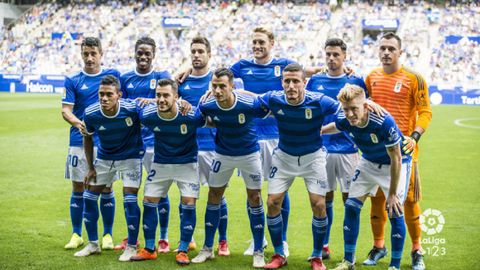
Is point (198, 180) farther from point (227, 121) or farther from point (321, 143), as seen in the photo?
point (321, 143)

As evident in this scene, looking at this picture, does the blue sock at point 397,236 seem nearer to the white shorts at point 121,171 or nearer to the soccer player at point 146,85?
the soccer player at point 146,85

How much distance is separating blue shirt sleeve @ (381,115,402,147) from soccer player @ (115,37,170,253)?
2.66m

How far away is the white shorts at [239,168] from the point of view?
22.1 ft

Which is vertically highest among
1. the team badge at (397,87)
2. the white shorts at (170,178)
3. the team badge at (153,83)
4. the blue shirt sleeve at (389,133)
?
the team badge at (397,87)

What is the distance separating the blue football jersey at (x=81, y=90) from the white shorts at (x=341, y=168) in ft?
8.97

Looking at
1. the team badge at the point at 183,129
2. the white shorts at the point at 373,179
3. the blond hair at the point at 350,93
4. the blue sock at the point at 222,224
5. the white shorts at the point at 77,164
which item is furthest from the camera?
the white shorts at the point at 77,164

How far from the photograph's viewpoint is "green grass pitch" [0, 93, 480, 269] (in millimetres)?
6699

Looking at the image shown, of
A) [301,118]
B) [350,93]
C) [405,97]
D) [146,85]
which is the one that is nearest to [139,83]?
[146,85]

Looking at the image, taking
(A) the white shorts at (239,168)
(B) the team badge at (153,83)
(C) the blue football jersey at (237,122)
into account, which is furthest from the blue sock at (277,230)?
(B) the team badge at (153,83)

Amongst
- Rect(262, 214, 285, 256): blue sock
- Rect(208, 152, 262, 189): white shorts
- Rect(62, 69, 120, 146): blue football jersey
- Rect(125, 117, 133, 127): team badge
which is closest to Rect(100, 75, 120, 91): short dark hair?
Rect(125, 117, 133, 127): team badge

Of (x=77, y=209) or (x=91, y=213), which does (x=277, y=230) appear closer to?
(x=91, y=213)

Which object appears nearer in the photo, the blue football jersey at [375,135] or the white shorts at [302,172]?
the blue football jersey at [375,135]

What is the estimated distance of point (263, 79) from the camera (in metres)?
7.41

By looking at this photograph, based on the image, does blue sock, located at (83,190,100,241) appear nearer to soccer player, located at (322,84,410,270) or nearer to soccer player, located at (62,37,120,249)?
soccer player, located at (62,37,120,249)
